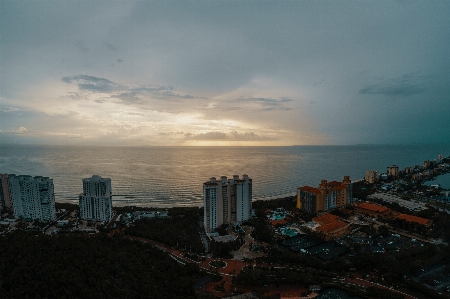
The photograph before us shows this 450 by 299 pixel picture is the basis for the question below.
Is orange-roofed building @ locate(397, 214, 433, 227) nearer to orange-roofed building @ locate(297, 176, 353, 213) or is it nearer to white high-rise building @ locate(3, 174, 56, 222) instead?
orange-roofed building @ locate(297, 176, 353, 213)

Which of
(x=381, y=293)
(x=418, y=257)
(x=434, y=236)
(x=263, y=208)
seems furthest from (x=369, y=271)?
(x=263, y=208)

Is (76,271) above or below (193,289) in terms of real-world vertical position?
above

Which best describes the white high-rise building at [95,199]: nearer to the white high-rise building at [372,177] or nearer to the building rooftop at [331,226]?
the building rooftop at [331,226]

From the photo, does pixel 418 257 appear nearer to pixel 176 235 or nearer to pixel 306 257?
pixel 306 257

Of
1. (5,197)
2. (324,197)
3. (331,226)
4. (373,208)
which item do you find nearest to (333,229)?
(331,226)

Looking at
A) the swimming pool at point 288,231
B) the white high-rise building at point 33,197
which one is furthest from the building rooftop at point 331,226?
Answer: the white high-rise building at point 33,197
